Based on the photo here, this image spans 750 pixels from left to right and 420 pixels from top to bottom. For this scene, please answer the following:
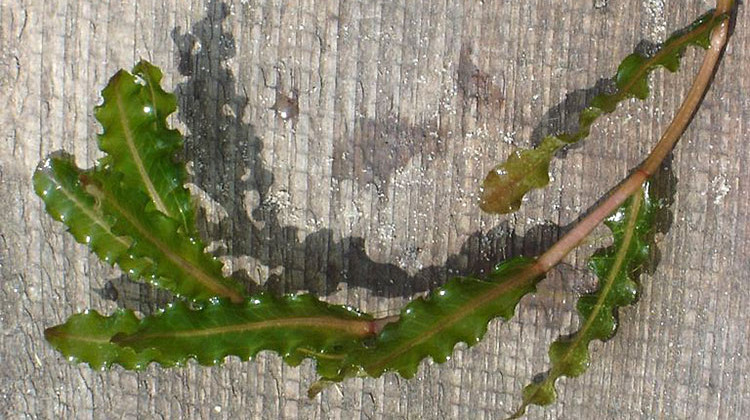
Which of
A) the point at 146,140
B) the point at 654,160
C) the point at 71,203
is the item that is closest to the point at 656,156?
the point at 654,160

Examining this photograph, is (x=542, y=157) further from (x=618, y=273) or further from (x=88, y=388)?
(x=88, y=388)

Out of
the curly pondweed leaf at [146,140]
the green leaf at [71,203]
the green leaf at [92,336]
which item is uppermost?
the curly pondweed leaf at [146,140]

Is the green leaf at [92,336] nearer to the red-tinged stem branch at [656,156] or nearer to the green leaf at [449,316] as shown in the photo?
the green leaf at [449,316]

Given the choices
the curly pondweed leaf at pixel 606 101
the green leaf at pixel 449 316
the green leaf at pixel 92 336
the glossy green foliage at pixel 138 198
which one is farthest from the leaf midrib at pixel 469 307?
the green leaf at pixel 92 336

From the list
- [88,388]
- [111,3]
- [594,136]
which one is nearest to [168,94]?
[111,3]

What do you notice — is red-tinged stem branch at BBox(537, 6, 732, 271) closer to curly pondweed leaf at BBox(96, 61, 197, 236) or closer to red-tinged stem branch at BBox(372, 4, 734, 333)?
red-tinged stem branch at BBox(372, 4, 734, 333)

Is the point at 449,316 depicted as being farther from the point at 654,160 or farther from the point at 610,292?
the point at 654,160

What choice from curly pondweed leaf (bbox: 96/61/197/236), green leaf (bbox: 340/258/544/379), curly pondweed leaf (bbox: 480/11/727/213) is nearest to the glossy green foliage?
curly pondweed leaf (bbox: 96/61/197/236)
